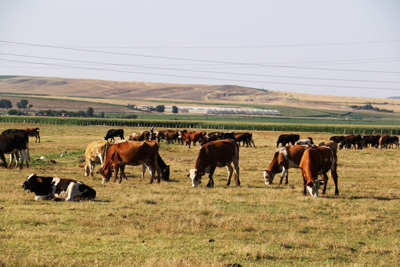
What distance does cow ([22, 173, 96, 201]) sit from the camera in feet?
54.1

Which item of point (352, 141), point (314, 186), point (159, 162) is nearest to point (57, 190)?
point (159, 162)

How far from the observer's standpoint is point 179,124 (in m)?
114

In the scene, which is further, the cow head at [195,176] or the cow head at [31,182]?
the cow head at [195,176]

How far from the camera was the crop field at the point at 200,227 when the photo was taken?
10070mm

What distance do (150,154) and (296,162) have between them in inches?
253

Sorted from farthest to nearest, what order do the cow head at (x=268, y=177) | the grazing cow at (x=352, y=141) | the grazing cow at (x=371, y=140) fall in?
the grazing cow at (x=371, y=140) → the grazing cow at (x=352, y=141) → the cow head at (x=268, y=177)

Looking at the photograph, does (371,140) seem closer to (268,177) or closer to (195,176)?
(268,177)

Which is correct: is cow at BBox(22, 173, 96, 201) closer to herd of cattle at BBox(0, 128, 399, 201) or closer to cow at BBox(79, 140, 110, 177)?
herd of cattle at BBox(0, 128, 399, 201)

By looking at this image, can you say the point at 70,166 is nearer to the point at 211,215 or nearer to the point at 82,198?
the point at 82,198

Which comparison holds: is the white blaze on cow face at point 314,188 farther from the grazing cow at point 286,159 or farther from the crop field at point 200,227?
the grazing cow at point 286,159

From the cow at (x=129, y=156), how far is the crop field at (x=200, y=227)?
40.3 inches

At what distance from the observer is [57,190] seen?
16.7 meters

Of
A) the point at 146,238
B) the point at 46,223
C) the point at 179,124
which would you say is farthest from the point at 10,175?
the point at 179,124

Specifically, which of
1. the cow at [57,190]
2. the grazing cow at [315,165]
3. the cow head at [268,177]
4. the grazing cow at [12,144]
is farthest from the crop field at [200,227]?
the grazing cow at [12,144]
